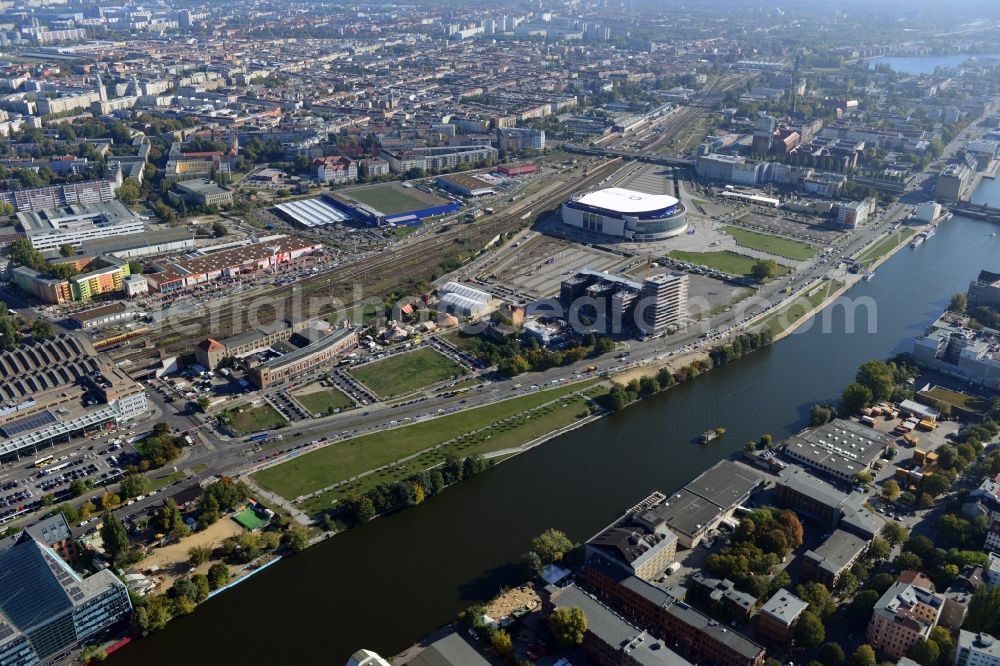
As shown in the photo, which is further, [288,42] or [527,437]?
[288,42]

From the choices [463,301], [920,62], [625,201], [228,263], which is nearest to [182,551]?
[463,301]

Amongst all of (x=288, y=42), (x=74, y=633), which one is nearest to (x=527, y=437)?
(x=74, y=633)

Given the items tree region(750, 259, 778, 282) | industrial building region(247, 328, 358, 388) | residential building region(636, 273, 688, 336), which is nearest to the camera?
industrial building region(247, 328, 358, 388)

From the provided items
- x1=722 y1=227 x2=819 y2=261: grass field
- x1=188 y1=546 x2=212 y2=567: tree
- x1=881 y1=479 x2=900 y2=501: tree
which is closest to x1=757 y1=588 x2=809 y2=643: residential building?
x1=881 y1=479 x2=900 y2=501: tree

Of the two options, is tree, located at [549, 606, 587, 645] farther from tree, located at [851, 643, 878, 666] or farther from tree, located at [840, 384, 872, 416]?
tree, located at [840, 384, 872, 416]

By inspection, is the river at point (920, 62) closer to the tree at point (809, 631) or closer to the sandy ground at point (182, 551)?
the tree at point (809, 631)

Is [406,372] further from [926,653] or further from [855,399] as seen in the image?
[926,653]

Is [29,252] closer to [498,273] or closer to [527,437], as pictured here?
[498,273]
